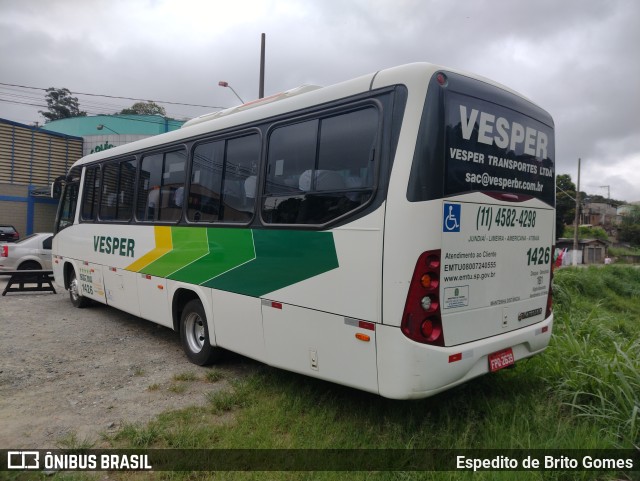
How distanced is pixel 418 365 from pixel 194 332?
3576 mm

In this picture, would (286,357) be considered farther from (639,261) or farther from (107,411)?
(639,261)

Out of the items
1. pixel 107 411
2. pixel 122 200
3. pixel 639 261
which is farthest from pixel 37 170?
pixel 639 261

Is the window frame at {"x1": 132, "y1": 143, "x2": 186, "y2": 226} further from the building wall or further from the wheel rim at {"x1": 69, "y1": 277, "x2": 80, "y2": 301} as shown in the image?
the building wall

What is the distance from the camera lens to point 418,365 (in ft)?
11.0

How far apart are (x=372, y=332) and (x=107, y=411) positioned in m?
2.84

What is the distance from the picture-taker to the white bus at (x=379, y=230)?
3432mm

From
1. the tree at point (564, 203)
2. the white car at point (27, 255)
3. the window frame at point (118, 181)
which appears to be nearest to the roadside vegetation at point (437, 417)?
the window frame at point (118, 181)

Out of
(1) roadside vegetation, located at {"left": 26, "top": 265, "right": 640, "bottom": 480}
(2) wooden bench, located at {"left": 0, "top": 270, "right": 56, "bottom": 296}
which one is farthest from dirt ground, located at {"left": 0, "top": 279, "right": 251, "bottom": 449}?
(2) wooden bench, located at {"left": 0, "top": 270, "right": 56, "bottom": 296}

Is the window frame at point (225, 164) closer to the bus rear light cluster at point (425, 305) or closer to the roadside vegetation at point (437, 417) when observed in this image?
the roadside vegetation at point (437, 417)

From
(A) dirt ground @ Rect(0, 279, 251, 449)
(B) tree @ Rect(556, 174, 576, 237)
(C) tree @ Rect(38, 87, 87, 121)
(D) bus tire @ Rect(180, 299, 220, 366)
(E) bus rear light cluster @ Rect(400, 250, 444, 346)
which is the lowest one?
(A) dirt ground @ Rect(0, 279, 251, 449)

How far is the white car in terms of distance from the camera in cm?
1335

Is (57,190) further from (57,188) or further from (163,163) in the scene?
(163,163)

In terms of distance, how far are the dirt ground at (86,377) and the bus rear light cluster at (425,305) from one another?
8.17 ft

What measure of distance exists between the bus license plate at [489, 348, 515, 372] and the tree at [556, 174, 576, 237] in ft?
189
